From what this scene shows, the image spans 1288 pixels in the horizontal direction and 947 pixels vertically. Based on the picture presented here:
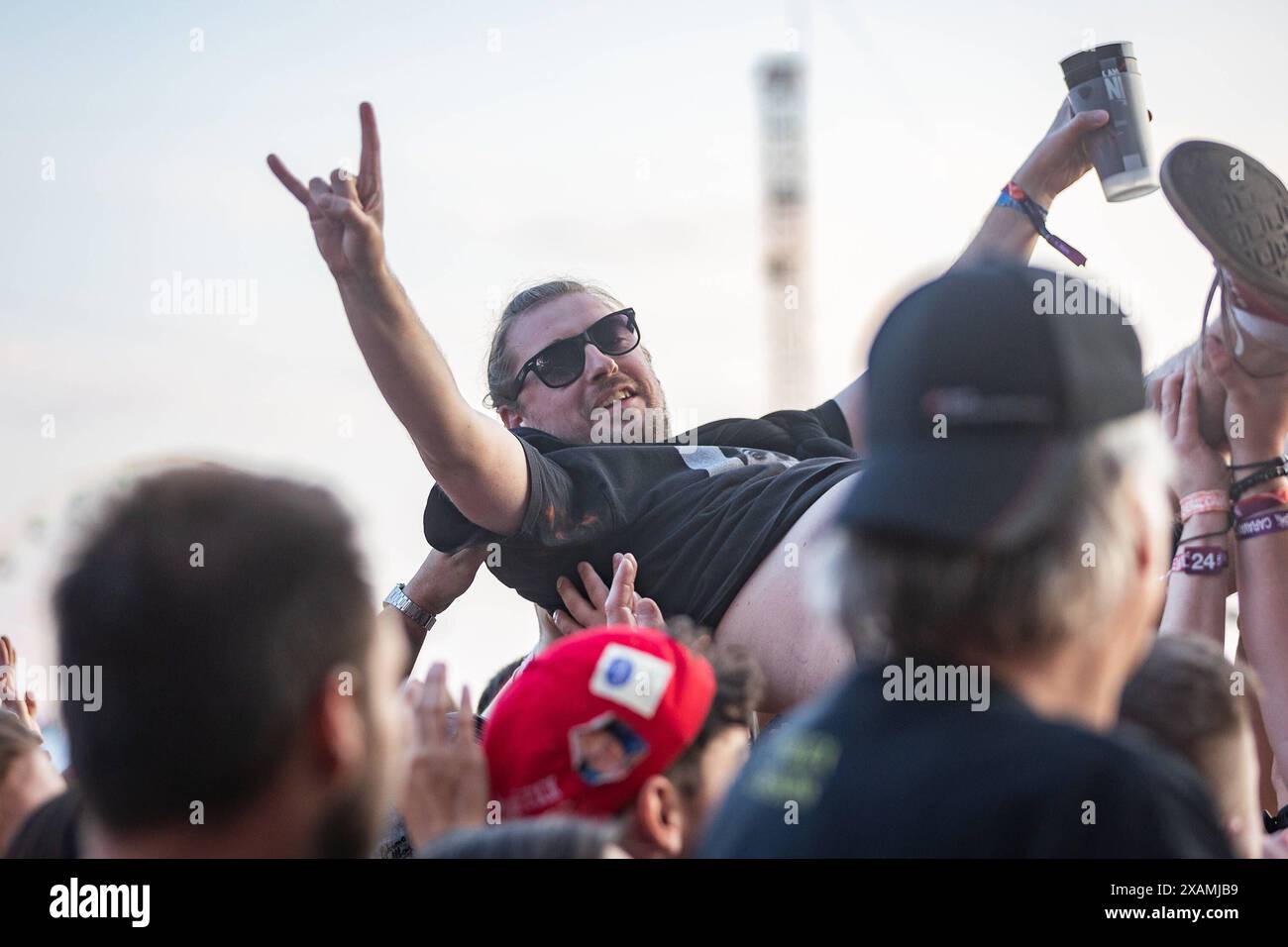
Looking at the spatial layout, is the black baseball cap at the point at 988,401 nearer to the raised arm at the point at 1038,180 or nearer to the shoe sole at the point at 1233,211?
the shoe sole at the point at 1233,211

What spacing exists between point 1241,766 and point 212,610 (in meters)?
1.22

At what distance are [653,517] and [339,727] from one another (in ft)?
6.72

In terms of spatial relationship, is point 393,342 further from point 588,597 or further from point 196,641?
point 196,641

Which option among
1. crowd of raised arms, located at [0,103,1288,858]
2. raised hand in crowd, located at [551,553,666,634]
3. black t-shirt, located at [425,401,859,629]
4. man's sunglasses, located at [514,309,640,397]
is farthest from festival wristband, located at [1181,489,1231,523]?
man's sunglasses, located at [514,309,640,397]

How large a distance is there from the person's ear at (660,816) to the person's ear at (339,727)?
53cm

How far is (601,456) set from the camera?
338 cm

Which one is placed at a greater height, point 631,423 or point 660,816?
point 631,423

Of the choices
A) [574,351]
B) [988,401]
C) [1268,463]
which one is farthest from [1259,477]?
[574,351]

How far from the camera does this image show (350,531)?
1.33 m

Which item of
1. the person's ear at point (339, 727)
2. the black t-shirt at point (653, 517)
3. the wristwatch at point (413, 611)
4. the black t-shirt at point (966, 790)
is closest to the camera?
the black t-shirt at point (966, 790)

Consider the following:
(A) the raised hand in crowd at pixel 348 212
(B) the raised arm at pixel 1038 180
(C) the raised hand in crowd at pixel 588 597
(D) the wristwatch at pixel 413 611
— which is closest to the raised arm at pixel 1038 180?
(B) the raised arm at pixel 1038 180

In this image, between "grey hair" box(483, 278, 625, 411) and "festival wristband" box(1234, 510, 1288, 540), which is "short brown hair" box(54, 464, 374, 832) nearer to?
"festival wristband" box(1234, 510, 1288, 540)

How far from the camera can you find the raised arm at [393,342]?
8.43ft
